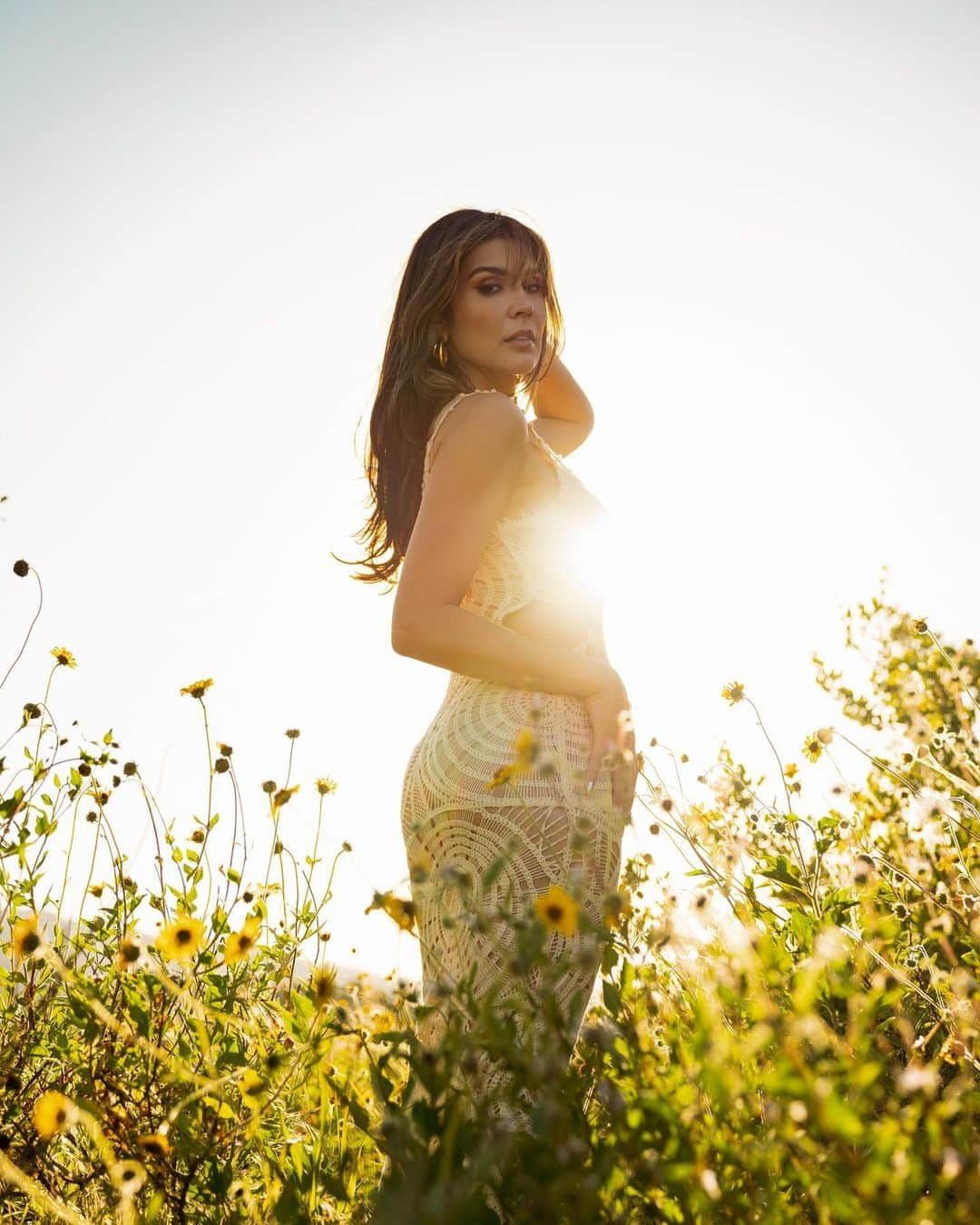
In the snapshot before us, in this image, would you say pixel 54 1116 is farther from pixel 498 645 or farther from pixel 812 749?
pixel 812 749

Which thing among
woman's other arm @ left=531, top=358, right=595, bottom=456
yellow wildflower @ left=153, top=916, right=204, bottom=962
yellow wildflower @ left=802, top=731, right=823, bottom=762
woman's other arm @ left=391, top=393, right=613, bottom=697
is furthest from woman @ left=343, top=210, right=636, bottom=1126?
yellow wildflower @ left=802, top=731, right=823, bottom=762

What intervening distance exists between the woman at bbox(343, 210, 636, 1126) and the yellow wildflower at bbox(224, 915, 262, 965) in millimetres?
346

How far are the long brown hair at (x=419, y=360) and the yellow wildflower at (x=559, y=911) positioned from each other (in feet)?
5.73

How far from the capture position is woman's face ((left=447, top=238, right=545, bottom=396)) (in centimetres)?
266

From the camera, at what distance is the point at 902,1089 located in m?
0.68

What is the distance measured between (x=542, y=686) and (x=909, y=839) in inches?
63.9

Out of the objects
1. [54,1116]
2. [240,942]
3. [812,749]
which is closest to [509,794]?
[240,942]

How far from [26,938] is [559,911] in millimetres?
1140

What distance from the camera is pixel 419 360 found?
2705 mm

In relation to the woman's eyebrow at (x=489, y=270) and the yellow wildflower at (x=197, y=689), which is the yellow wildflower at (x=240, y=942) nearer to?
the yellow wildflower at (x=197, y=689)

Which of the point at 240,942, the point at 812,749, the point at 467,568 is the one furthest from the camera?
the point at 812,749

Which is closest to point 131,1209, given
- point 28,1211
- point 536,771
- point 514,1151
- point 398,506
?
point 514,1151

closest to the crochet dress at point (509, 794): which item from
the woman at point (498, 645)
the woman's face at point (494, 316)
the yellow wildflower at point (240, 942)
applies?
the woman at point (498, 645)

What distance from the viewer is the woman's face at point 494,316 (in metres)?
2.66
